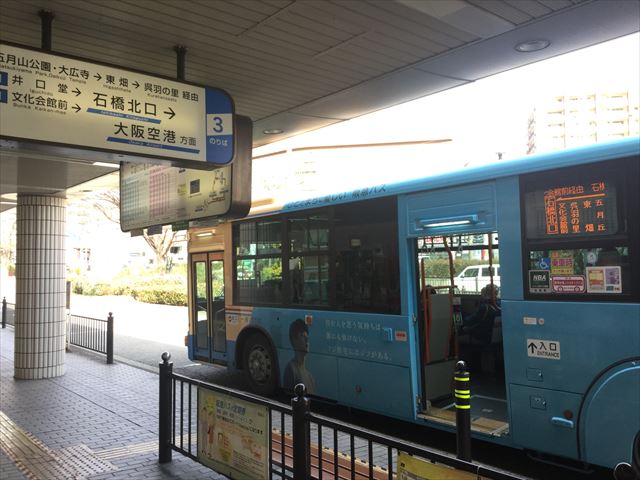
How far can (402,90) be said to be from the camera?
5598mm

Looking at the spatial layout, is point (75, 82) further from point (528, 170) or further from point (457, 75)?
point (528, 170)

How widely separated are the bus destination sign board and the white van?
274 cm

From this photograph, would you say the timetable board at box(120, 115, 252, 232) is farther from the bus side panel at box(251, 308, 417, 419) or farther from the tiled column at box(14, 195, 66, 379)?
the tiled column at box(14, 195, 66, 379)

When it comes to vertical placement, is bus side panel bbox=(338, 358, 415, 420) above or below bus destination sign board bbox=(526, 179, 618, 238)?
below

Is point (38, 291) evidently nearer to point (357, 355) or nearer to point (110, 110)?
point (357, 355)

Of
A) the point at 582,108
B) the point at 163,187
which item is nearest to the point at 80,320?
the point at 163,187

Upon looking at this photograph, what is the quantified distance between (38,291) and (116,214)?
2962 cm

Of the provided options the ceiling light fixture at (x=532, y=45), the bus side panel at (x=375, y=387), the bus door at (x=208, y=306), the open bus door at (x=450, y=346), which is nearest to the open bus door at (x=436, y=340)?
the open bus door at (x=450, y=346)

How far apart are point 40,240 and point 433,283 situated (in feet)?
23.6

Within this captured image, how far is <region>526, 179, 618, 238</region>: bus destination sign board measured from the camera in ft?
15.1

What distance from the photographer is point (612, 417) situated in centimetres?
443

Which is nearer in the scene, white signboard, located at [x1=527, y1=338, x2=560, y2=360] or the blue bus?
the blue bus

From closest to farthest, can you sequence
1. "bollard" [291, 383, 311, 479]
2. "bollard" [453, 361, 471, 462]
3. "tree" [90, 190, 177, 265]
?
"bollard" [291, 383, 311, 479]
"bollard" [453, 361, 471, 462]
"tree" [90, 190, 177, 265]

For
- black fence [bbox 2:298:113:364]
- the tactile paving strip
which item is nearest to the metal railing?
black fence [bbox 2:298:113:364]
